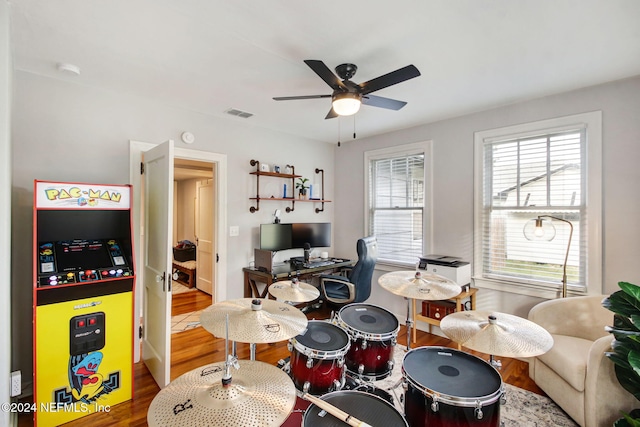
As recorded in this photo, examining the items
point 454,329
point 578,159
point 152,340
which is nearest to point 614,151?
point 578,159

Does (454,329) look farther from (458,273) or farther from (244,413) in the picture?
(458,273)

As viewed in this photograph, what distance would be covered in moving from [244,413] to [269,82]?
230 centimetres

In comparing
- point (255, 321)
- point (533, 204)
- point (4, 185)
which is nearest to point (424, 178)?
point (533, 204)

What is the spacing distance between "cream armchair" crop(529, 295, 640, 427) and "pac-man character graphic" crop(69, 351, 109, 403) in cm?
332

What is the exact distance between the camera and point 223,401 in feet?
3.22

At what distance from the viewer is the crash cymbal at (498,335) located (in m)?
1.42

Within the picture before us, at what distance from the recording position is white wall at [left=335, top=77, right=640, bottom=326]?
2.35 metres

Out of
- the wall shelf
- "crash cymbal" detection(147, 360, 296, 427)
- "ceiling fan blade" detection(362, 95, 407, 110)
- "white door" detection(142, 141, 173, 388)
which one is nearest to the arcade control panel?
"white door" detection(142, 141, 173, 388)

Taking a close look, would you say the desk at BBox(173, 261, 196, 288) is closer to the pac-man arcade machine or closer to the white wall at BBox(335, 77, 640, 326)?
the white wall at BBox(335, 77, 640, 326)

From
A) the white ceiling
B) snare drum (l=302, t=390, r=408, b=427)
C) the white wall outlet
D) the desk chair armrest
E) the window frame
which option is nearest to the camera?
snare drum (l=302, t=390, r=408, b=427)

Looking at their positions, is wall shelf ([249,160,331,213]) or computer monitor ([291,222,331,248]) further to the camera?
computer monitor ([291,222,331,248])

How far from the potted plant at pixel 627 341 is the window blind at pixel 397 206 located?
6.57 feet

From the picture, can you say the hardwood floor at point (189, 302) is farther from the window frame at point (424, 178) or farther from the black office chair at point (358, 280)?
the window frame at point (424, 178)

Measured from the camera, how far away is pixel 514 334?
1.52 m
